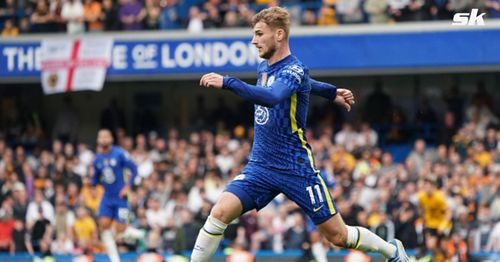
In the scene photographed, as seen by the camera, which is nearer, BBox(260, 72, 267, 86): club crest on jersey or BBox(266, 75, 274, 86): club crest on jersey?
BBox(266, 75, 274, 86): club crest on jersey

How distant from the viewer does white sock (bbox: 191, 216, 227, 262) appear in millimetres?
10016

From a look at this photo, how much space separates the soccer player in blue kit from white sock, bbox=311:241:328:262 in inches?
232

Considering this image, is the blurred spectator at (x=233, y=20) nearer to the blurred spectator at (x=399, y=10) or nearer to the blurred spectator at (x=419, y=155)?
the blurred spectator at (x=399, y=10)

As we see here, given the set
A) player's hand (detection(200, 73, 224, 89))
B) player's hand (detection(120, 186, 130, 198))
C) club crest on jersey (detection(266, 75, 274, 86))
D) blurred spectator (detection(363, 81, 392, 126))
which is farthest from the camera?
blurred spectator (detection(363, 81, 392, 126))

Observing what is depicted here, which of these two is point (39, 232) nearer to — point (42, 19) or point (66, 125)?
point (42, 19)

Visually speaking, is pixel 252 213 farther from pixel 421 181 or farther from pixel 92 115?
pixel 92 115

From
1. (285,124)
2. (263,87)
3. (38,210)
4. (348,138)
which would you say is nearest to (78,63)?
(38,210)

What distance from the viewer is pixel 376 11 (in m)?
22.4

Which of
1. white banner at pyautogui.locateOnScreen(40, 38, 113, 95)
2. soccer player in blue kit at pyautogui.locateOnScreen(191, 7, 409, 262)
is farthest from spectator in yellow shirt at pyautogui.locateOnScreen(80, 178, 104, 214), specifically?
soccer player in blue kit at pyautogui.locateOnScreen(191, 7, 409, 262)

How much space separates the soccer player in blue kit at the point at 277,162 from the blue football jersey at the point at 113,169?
226 inches

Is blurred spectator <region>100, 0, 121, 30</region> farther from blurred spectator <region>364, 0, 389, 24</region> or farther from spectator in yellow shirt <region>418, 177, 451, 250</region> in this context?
spectator in yellow shirt <region>418, 177, 451, 250</region>

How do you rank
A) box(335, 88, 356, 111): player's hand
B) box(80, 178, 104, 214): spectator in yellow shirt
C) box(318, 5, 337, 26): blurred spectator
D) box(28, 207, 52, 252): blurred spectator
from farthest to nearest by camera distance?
box(318, 5, 337, 26): blurred spectator → box(80, 178, 104, 214): spectator in yellow shirt → box(28, 207, 52, 252): blurred spectator → box(335, 88, 356, 111): player's hand

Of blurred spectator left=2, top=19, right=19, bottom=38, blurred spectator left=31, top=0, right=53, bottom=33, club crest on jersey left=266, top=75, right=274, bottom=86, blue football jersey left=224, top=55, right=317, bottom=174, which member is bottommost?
blurred spectator left=2, top=19, right=19, bottom=38

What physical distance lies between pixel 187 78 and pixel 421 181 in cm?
651
